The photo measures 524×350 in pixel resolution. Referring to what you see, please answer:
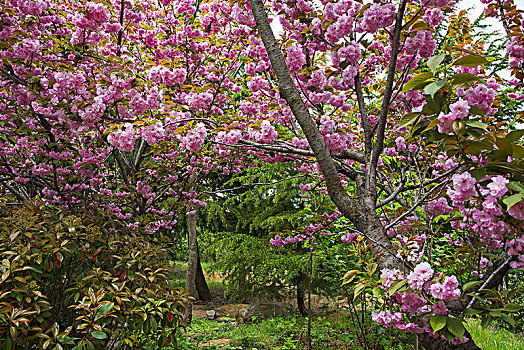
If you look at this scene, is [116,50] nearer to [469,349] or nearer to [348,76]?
[348,76]

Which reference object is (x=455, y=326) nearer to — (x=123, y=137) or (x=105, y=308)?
(x=105, y=308)

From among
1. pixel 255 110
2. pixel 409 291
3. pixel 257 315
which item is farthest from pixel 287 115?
pixel 257 315

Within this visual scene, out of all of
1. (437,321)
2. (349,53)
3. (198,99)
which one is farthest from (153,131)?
(437,321)

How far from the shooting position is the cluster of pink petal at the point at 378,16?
5.88ft

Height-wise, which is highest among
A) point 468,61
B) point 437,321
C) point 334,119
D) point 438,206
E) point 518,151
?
point 334,119

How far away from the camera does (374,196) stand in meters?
1.89

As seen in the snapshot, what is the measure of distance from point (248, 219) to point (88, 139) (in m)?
3.43

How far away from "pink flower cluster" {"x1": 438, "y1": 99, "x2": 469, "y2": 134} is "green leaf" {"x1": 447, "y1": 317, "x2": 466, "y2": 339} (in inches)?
28.2

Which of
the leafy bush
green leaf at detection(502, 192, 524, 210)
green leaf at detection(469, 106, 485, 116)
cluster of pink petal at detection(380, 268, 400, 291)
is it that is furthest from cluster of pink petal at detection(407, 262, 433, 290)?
the leafy bush

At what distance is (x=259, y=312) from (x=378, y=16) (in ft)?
17.7

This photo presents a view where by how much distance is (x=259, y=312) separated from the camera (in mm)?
5887

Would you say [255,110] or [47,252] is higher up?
[255,110]

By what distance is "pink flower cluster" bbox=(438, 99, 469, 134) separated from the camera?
112 cm

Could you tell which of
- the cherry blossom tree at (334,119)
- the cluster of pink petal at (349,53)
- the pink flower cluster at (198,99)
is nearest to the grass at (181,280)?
the cherry blossom tree at (334,119)
